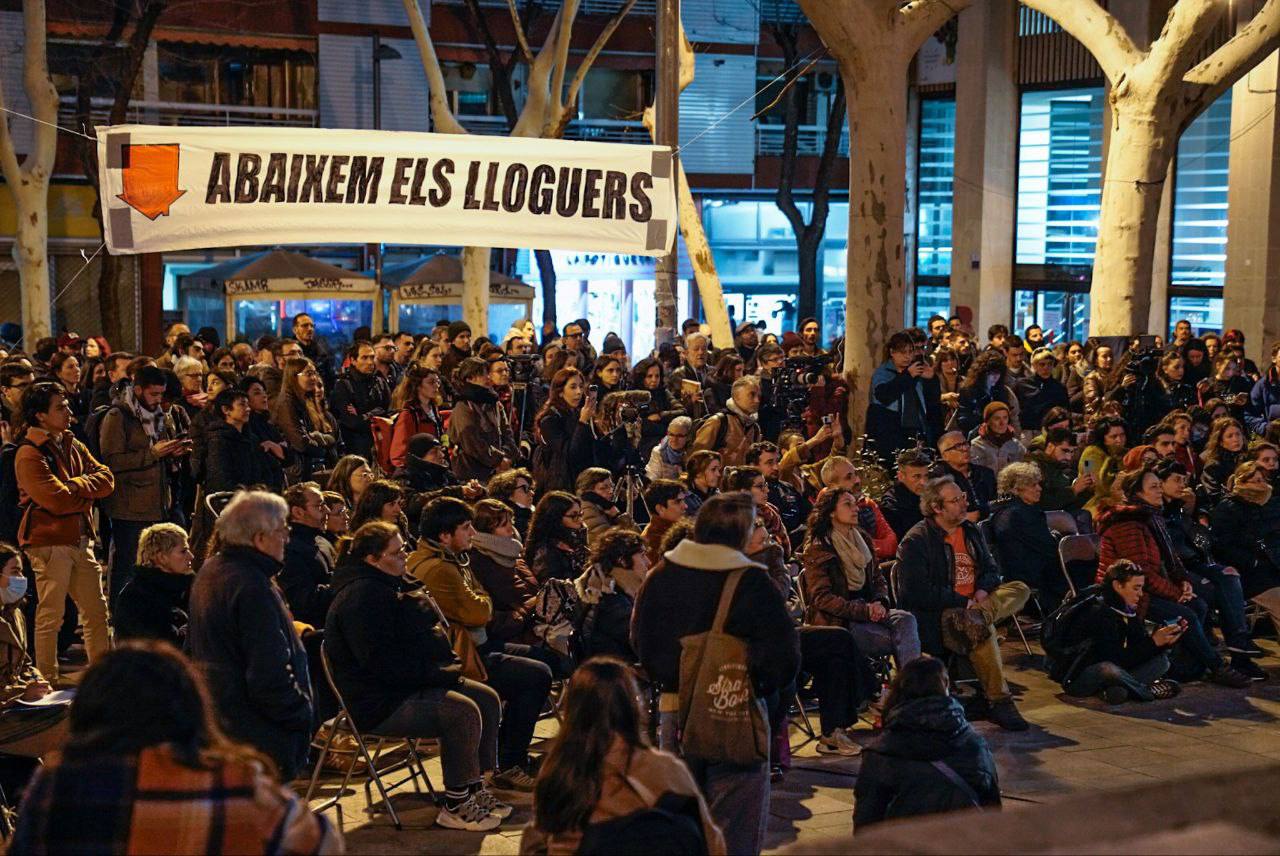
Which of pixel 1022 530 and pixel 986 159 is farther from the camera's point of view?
pixel 986 159

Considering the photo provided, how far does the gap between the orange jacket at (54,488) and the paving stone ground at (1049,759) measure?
2419 mm

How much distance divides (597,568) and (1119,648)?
3.86 meters

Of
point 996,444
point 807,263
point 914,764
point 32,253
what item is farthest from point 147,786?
point 807,263

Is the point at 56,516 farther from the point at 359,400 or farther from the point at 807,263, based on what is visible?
the point at 807,263

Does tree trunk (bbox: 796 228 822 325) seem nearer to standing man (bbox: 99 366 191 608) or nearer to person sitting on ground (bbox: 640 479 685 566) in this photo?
standing man (bbox: 99 366 191 608)

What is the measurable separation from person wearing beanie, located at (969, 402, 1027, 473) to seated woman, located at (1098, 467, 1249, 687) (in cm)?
163

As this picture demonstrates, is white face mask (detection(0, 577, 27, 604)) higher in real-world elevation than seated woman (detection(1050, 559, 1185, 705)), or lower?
higher

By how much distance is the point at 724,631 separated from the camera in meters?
6.15

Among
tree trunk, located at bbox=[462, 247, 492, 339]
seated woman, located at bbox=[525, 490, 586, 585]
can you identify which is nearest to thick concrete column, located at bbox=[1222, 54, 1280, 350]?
tree trunk, located at bbox=[462, 247, 492, 339]

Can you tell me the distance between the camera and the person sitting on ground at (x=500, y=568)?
27.6 feet

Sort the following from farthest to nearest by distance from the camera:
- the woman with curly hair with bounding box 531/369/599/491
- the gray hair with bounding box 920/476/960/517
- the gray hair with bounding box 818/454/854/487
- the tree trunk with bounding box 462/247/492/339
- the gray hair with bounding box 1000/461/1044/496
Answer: the tree trunk with bounding box 462/247/492/339, the woman with curly hair with bounding box 531/369/599/491, the gray hair with bounding box 1000/461/1044/496, the gray hair with bounding box 818/454/854/487, the gray hair with bounding box 920/476/960/517

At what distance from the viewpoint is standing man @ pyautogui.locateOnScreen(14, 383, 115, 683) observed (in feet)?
30.0

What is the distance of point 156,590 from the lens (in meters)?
7.30

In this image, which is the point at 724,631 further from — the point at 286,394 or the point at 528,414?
the point at 528,414
